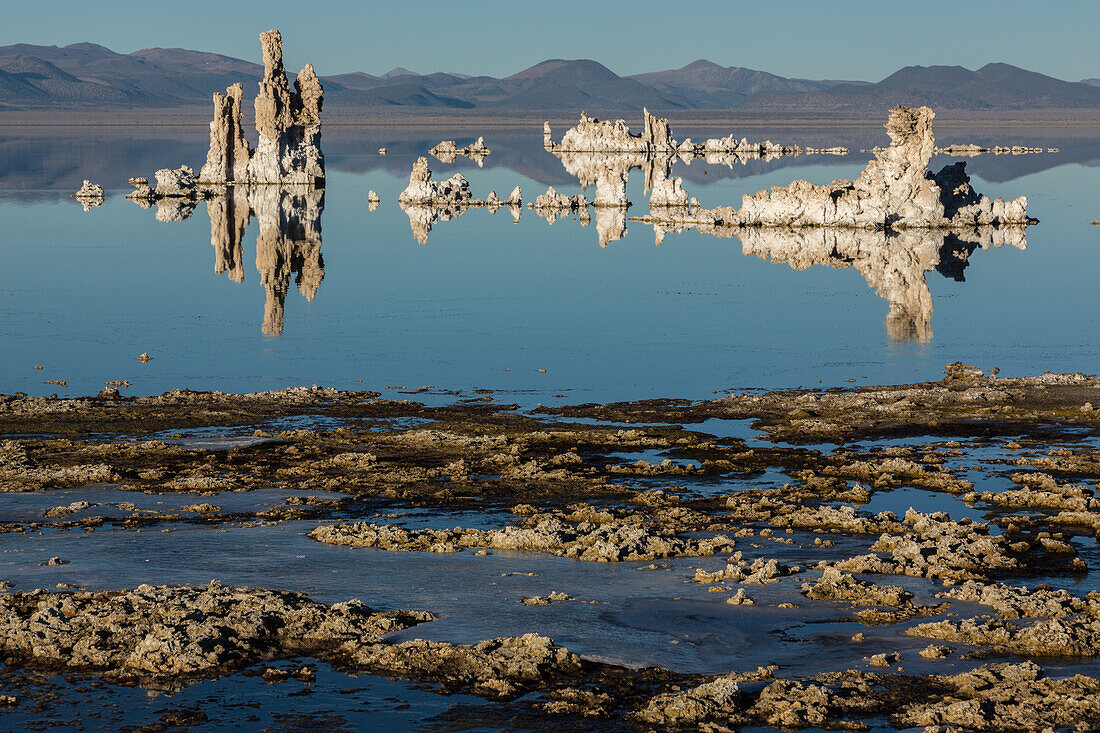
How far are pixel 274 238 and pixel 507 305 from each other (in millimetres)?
24200

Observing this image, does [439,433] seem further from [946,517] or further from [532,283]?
[532,283]

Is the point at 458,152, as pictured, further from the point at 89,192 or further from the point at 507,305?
the point at 507,305

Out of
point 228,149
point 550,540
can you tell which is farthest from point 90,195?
point 550,540

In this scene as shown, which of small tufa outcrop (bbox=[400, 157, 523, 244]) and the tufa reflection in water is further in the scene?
small tufa outcrop (bbox=[400, 157, 523, 244])

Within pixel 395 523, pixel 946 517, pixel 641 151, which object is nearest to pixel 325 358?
pixel 395 523

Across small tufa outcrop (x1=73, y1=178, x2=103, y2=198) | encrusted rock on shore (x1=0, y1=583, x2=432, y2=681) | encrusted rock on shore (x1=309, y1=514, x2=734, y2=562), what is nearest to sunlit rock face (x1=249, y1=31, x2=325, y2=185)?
small tufa outcrop (x1=73, y1=178, x2=103, y2=198)

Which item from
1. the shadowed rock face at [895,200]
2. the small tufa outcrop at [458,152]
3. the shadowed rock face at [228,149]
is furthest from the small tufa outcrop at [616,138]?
the shadowed rock face at [895,200]

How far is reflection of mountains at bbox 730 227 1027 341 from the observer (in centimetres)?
4673

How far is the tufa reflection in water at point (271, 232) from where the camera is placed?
5186 centimetres

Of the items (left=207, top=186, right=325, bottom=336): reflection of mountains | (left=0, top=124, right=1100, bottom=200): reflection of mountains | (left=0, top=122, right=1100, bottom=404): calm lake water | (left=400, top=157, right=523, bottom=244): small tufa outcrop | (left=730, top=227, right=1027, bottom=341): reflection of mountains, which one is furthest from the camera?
(left=0, top=124, right=1100, bottom=200): reflection of mountains

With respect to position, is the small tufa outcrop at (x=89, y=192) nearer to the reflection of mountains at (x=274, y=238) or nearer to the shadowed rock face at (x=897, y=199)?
the reflection of mountains at (x=274, y=238)

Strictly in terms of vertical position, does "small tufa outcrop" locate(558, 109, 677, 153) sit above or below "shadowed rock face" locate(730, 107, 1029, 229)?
above

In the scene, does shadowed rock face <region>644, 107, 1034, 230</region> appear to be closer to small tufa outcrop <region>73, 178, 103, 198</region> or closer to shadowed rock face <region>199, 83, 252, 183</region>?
small tufa outcrop <region>73, 178, 103, 198</region>

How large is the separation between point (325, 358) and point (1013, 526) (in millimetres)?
21038
